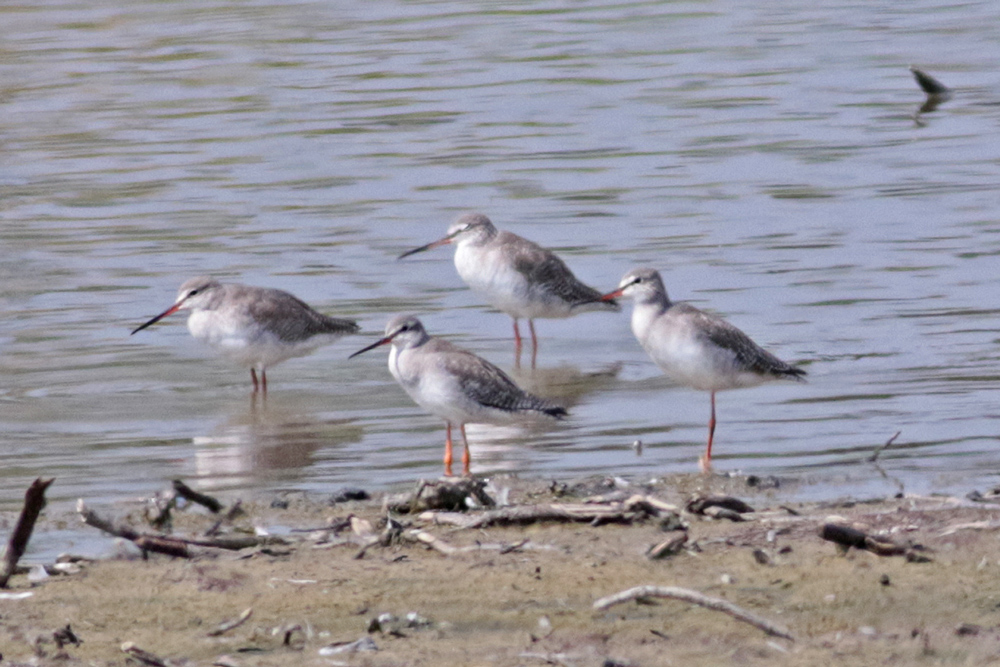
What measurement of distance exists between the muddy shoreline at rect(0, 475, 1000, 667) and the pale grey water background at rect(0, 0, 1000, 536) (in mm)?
1627

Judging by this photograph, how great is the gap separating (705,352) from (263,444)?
265cm

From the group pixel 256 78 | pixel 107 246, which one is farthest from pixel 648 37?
pixel 107 246

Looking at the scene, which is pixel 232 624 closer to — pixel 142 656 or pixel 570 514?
pixel 142 656

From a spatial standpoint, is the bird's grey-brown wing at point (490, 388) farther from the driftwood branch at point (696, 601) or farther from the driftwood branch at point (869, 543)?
the driftwood branch at point (696, 601)

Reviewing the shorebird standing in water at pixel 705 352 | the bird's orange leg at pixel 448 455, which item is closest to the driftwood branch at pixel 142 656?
the bird's orange leg at pixel 448 455

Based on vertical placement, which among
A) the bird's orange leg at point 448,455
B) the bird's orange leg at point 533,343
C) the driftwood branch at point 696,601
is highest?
the driftwood branch at point 696,601

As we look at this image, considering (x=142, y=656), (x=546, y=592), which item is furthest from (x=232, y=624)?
(x=546, y=592)

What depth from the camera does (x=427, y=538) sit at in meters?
7.12

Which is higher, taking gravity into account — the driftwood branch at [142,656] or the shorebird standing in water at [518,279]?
the driftwood branch at [142,656]

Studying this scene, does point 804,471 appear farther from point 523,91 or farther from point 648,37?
point 648,37

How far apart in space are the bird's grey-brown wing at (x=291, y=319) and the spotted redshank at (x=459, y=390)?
6.91ft

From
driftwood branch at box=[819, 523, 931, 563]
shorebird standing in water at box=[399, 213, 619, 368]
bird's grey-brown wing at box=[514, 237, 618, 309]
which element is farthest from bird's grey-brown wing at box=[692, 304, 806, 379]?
driftwood branch at box=[819, 523, 931, 563]

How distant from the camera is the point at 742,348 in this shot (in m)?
10.1

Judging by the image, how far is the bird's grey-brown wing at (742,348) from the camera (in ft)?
33.0
